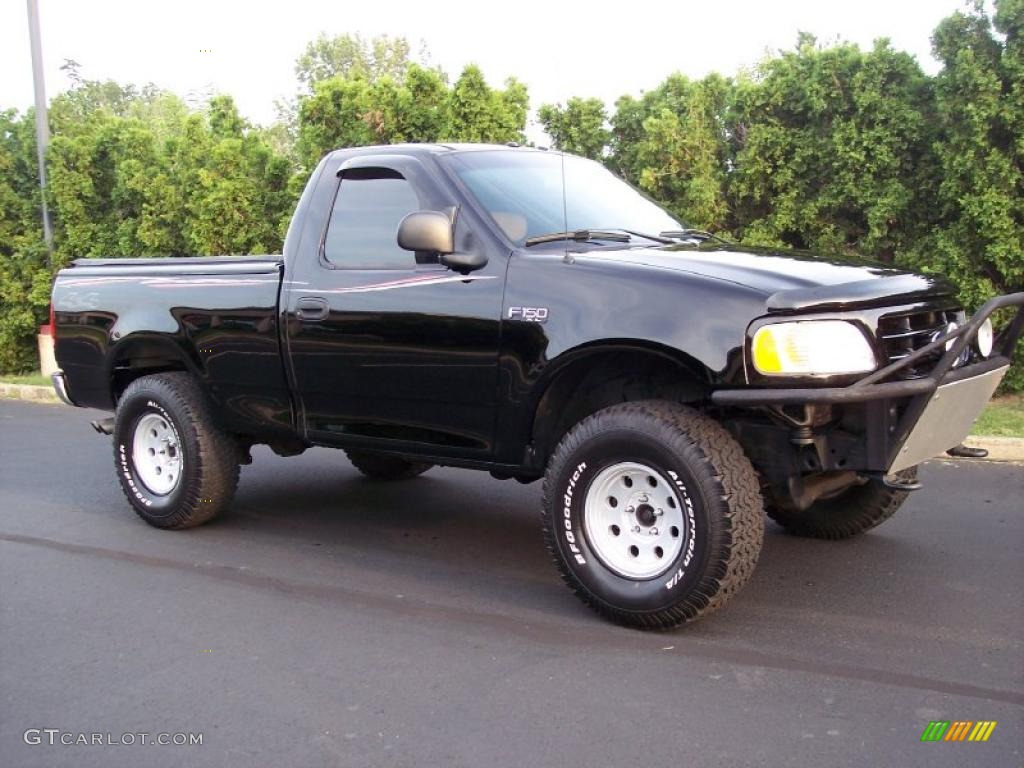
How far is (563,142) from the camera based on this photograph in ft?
39.0

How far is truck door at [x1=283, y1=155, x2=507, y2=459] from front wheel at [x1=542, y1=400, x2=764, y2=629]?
614mm

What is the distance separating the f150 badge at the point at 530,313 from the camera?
15.1ft

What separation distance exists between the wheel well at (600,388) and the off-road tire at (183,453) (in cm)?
220

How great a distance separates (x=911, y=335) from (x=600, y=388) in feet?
4.42

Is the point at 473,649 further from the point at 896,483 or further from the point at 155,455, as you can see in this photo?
the point at 155,455

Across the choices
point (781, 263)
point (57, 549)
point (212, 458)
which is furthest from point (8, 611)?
point (781, 263)

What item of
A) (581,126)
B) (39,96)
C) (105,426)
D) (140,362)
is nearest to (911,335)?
(140,362)

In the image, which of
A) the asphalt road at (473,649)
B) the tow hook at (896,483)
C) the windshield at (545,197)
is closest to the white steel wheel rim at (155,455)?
the asphalt road at (473,649)

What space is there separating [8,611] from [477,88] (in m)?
8.14

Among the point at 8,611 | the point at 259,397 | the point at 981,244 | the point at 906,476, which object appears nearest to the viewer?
the point at 906,476

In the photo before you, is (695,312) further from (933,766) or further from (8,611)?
(8,611)

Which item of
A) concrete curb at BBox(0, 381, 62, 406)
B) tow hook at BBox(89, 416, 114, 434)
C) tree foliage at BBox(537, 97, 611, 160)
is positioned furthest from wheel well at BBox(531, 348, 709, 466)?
concrete curb at BBox(0, 381, 62, 406)

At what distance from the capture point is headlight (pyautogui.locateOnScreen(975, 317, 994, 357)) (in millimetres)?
4699

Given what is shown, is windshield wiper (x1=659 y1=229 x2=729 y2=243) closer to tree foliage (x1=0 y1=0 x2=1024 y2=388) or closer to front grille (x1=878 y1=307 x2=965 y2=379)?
front grille (x1=878 y1=307 x2=965 y2=379)
